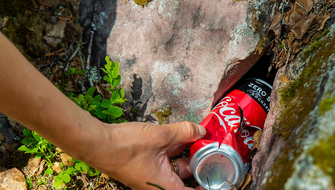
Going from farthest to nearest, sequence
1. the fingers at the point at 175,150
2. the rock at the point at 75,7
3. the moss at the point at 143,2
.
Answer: the rock at the point at 75,7, the moss at the point at 143,2, the fingers at the point at 175,150

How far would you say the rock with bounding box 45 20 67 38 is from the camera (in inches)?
72.9

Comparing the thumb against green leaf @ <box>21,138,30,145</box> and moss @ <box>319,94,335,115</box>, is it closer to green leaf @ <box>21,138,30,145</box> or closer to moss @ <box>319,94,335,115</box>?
moss @ <box>319,94,335,115</box>

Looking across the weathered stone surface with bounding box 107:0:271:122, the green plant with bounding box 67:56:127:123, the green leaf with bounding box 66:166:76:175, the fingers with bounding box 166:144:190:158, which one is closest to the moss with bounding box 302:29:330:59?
the weathered stone surface with bounding box 107:0:271:122

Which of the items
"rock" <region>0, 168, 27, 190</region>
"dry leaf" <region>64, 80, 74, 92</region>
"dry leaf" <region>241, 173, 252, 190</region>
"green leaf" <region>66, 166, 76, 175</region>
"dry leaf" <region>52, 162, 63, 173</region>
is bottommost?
"rock" <region>0, 168, 27, 190</region>

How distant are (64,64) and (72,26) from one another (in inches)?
14.7

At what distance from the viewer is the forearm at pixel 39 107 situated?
37.0 inches

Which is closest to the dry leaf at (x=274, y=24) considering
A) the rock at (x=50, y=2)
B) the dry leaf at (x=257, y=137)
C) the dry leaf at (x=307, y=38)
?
the dry leaf at (x=307, y=38)

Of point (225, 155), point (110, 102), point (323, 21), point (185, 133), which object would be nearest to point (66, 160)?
point (110, 102)

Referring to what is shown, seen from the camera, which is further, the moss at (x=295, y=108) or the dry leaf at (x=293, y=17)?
the dry leaf at (x=293, y=17)

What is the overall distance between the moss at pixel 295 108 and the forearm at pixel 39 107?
0.95 metres

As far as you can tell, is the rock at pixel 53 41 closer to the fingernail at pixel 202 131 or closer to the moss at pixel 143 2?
the moss at pixel 143 2

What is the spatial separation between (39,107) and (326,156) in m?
1.21

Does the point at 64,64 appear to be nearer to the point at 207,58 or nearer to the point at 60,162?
the point at 60,162

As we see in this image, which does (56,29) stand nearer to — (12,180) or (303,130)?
(12,180)
